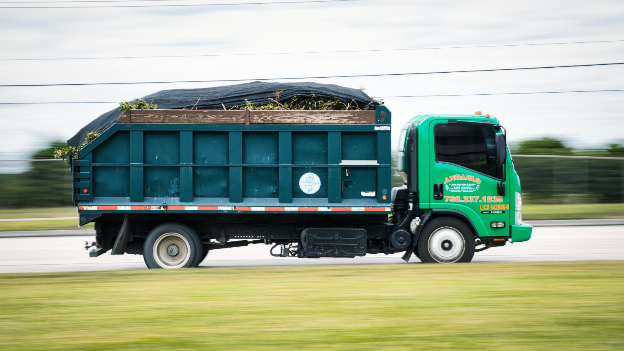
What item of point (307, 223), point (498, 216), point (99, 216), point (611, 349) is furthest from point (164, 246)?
point (611, 349)

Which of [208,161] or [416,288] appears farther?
[208,161]

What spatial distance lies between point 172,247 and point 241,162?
1.84 meters

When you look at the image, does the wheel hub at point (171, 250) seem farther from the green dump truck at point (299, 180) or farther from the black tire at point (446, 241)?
the black tire at point (446, 241)

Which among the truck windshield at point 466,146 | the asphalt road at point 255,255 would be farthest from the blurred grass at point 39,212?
the truck windshield at point 466,146

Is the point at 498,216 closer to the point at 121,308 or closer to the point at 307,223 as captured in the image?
the point at 307,223

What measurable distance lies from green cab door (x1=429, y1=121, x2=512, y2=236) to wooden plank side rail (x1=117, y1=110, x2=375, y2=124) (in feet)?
4.19

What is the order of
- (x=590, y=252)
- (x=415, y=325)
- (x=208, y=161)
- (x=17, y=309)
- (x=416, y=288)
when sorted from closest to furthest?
(x=415, y=325) < (x=17, y=309) < (x=416, y=288) < (x=208, y=161) < (x=590, y=252)

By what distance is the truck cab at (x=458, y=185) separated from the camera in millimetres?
9891

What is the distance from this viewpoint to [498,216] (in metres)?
10.0

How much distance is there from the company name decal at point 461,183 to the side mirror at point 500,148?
0.50 metres

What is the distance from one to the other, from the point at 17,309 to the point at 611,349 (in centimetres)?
539

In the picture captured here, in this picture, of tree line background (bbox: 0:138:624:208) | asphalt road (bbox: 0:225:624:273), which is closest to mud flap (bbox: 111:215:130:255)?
asphalt road (bbox: 0:225:624:273)

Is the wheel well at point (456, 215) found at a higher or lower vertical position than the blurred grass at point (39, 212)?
higher

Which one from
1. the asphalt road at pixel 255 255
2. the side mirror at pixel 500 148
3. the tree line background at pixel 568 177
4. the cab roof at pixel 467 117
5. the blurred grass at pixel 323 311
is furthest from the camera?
the tree line background at pixel 568 177
